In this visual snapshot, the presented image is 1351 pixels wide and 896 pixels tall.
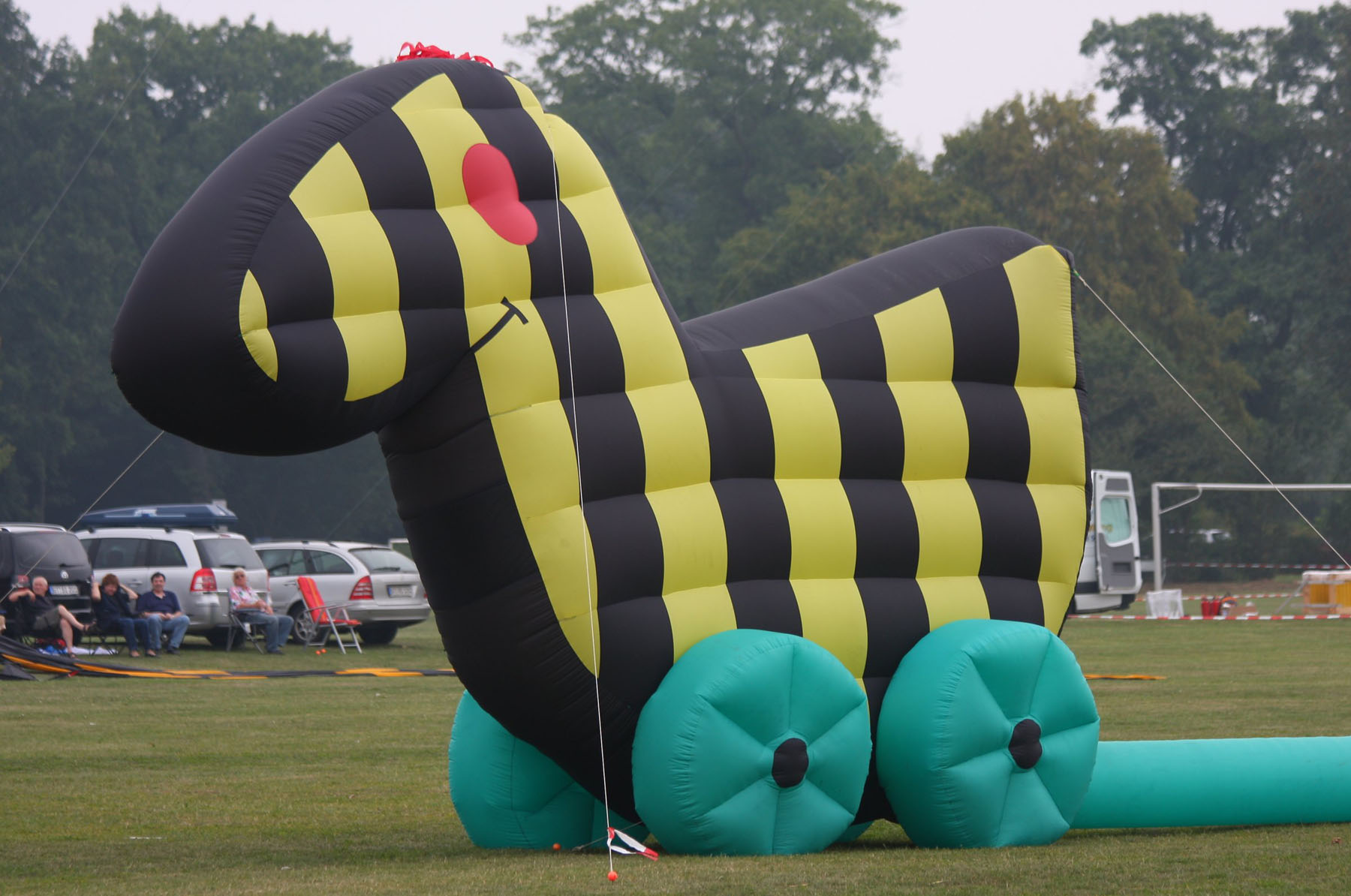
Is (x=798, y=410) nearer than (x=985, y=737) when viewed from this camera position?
No

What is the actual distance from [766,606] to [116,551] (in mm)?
18666

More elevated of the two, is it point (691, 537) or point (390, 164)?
point (390, 164)

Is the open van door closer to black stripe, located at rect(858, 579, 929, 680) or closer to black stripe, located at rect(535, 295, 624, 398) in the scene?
black stripe, located at rect(858, 579, 929, 680)

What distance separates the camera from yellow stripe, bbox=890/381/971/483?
7641 millimetres

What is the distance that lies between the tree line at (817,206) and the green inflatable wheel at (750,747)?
142 feet

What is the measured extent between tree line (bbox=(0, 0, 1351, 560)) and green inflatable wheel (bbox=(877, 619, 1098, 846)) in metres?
42.4

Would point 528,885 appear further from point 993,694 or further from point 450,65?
point 450,65

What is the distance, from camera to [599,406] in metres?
6.85

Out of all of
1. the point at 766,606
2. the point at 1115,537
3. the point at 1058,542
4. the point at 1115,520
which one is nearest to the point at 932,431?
the point at 1058,542

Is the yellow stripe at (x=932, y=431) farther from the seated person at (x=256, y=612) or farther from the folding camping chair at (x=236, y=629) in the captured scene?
the folding camping chair at (x=236, y=629)

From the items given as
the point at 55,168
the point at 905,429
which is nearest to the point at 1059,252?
the point at 905,429

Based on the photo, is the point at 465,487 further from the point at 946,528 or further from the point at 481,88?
the point at 946,528

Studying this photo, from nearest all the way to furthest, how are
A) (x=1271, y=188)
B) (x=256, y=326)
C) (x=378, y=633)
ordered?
1. (x=256, y=326)
2. (x=378, y=633)
3. (x=1271, y=188)

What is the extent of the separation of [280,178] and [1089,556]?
25075mm
